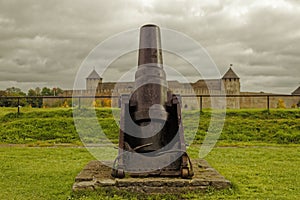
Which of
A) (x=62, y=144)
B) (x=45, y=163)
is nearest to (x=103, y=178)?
(x=45, y=163)

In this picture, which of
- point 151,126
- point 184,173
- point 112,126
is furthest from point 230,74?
point 184,173

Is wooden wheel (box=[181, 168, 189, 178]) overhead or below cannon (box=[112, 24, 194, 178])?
below

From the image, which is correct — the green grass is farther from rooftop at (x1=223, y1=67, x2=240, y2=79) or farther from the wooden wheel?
rooftop at (x1=223, y1=67, x2=240, y2=79)

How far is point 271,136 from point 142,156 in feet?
36.4

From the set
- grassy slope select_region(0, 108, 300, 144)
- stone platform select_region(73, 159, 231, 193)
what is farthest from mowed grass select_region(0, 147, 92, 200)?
grassy slope select_region(0, 108, 300, 144)

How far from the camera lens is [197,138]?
1580 centimetres

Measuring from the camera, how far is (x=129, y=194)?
5.81 meters

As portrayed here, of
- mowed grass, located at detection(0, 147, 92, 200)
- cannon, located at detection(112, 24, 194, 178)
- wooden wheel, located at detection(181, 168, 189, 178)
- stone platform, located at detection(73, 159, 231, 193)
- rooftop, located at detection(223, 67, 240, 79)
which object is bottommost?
mowed grass, located at detection(0, 147, 92, 200)

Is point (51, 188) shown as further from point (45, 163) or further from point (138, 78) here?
point (45, 163)

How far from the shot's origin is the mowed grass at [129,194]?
235 inches

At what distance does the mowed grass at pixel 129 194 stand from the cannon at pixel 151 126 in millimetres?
560

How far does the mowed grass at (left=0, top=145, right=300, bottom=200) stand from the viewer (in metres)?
5.98

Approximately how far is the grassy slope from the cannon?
9.00m

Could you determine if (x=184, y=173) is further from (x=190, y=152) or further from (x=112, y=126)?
(x=112, y=126)
